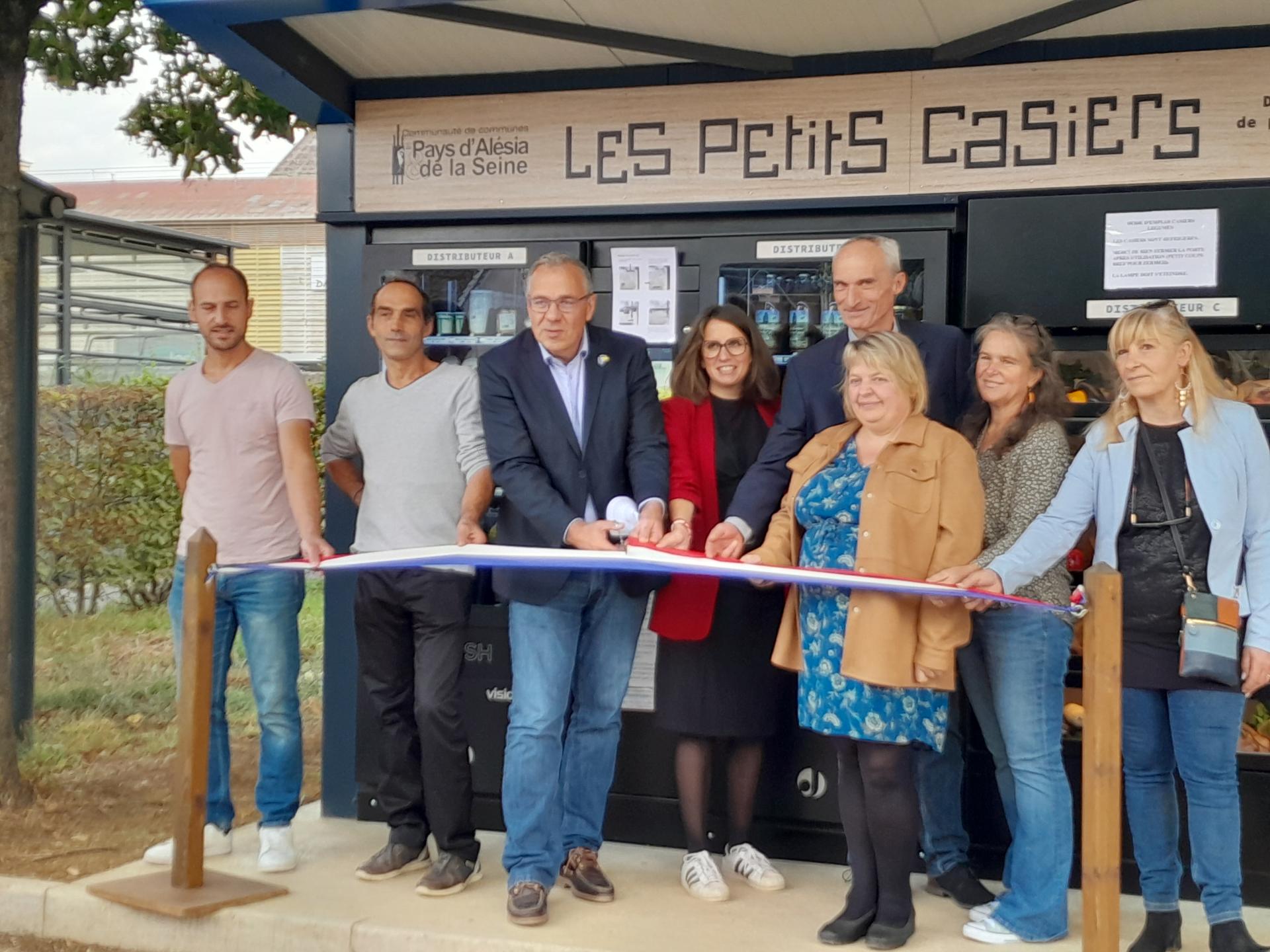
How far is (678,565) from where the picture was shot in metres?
3.58

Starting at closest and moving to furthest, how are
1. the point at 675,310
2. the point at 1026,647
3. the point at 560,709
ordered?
the point at 1026,647 < the point at 560,709 < the point at 675,310

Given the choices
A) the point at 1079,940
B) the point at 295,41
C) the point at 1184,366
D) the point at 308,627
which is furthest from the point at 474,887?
the point at 308,627

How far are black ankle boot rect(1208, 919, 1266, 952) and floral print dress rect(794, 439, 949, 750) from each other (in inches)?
34.6

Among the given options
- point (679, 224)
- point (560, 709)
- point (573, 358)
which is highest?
point (679, 224)

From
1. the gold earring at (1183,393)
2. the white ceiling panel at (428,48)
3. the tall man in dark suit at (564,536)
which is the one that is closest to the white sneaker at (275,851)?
the tall man in dark suit at (564,536)

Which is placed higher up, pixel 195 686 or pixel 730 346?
pixel 730 346

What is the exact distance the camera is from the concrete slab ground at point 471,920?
154 inches

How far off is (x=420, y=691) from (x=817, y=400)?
5.11ft

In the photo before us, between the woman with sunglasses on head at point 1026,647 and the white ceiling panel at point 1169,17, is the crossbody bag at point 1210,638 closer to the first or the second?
the woman with sunglasses on head at point 1026,647

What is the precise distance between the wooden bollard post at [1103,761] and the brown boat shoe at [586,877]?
1.59 metres

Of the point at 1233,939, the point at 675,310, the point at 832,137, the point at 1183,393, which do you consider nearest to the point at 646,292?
the point at 675,310

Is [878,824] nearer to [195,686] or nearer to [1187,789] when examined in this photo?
[1187,789]

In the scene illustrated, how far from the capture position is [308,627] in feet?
34.1

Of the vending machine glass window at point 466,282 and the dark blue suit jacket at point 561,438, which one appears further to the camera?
the vending machine glass window at point 466,282
